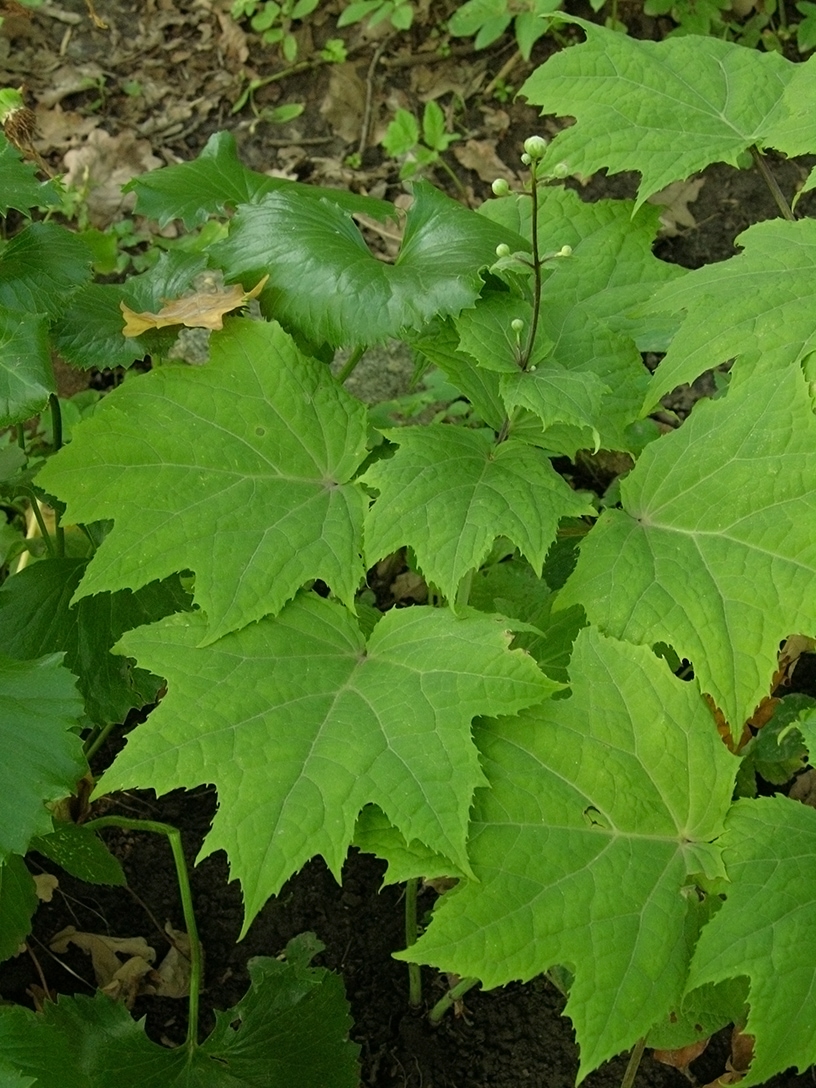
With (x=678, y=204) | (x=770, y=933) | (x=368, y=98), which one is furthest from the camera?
(x=368, y=98)

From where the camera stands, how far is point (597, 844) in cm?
134

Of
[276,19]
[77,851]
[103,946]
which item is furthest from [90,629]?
[276,19]

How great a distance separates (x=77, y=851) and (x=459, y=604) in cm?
79

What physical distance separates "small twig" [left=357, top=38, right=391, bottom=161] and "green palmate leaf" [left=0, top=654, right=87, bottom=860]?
9.53 feet

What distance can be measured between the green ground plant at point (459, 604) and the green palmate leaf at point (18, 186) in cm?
1

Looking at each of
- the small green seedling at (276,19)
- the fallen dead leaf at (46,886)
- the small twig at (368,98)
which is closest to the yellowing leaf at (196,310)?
the fallen dead leaf at (46,886)

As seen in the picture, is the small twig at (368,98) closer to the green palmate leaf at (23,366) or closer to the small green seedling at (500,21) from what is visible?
the small green seedling at (500,21)

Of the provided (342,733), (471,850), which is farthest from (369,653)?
(471,850)

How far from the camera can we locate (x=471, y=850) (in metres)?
1.30

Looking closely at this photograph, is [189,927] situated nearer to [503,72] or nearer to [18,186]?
[18,186]

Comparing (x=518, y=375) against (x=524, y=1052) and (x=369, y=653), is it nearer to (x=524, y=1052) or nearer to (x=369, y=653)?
(x=369, y=653)

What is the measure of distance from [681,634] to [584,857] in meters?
0.33

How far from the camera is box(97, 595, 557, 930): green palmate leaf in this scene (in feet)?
4.20

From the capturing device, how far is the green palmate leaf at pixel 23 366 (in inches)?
59.1
